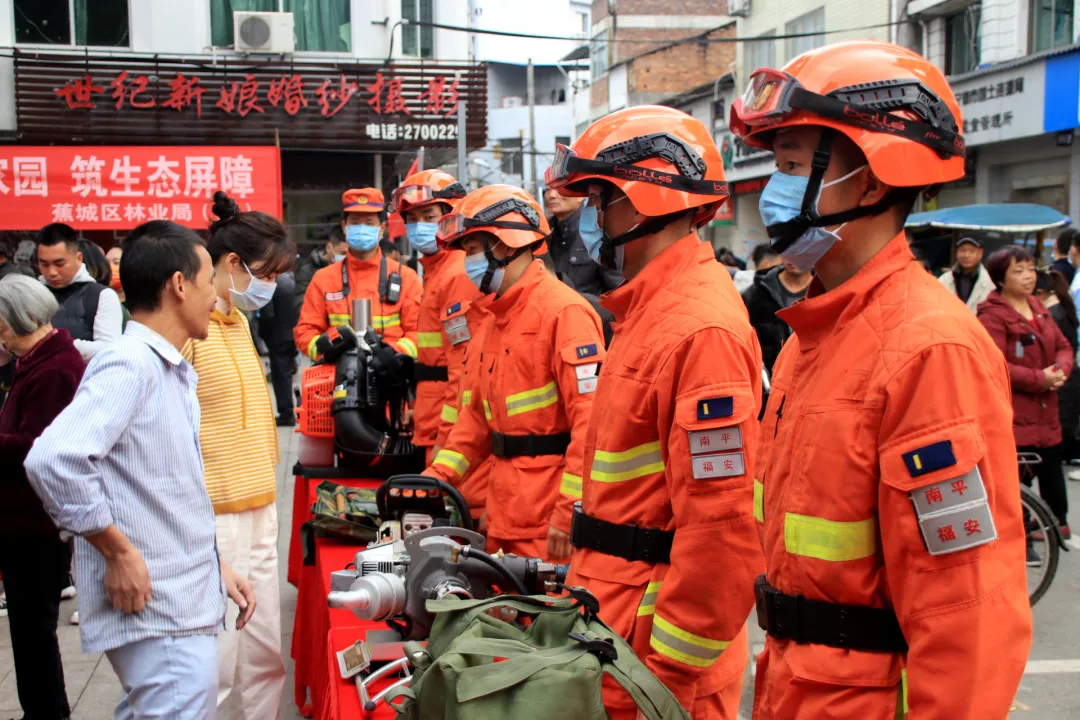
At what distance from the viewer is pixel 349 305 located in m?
7.22

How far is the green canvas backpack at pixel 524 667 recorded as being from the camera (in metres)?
2.01

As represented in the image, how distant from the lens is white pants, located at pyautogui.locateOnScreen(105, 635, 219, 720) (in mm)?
2750

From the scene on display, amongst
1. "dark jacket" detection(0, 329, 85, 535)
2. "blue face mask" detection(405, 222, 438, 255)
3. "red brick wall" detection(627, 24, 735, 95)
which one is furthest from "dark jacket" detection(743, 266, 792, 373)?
"red brick wall" detection(627, 24, 735, 95)

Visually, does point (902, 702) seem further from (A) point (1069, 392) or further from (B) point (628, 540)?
(A) point (1069, 392)

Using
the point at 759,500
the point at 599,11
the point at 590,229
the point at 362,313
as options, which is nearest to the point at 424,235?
the point at 362,313

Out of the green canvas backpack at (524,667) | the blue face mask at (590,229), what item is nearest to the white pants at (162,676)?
the green canvas backpack at (524,667)

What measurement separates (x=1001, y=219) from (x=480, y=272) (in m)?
10.4

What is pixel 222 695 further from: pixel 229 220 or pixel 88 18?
pixel 88 18

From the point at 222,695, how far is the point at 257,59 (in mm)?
13703

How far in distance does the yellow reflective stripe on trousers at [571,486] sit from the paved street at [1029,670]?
2.16 m

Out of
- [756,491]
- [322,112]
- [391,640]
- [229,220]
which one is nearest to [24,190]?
[322,112]

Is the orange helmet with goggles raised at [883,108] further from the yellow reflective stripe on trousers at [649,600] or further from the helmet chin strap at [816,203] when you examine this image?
the yellow reflective stripe on trousers at [649,600]

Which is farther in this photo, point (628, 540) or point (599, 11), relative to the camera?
point (599, 11)

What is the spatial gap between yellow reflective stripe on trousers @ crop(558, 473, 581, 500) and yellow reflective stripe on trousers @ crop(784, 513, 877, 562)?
1516 mm
